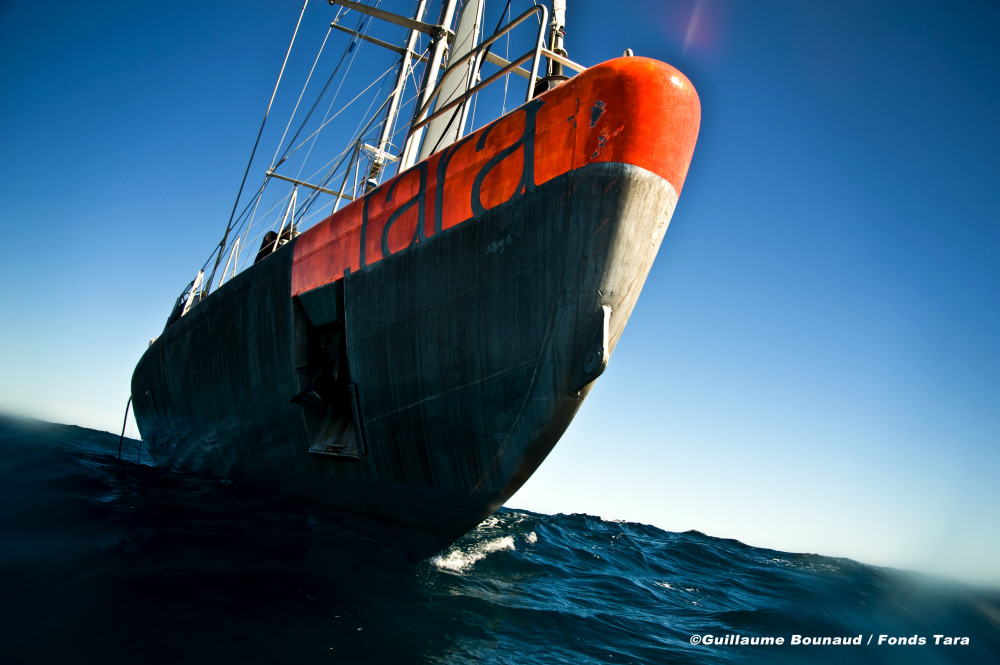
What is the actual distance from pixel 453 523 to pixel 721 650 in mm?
3382

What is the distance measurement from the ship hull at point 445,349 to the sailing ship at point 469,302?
0.02 meters

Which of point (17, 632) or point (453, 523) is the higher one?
point (453, 523)

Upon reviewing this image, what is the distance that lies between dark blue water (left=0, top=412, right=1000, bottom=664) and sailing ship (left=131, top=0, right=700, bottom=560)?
0.81m

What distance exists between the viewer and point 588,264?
11.5ft

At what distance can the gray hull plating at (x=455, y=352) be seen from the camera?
3.53 m

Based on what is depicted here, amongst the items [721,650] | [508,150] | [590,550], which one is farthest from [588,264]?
[590,550]

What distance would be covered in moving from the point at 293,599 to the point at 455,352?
2.29 m

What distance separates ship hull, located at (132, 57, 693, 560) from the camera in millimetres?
3535

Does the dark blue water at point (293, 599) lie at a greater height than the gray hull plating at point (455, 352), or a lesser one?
lesser

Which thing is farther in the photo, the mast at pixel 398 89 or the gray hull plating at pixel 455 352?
the mast at pixel 398 89

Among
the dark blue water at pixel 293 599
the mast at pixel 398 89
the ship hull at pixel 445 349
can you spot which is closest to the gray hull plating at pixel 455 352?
the ship hull at pixel 445 349

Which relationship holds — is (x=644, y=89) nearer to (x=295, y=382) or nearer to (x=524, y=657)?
(x=524, y=657)

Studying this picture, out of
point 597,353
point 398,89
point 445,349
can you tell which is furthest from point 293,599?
point 398,89

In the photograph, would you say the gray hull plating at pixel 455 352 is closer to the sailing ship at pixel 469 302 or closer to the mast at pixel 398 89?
the sailing ship at pixel 469 302
